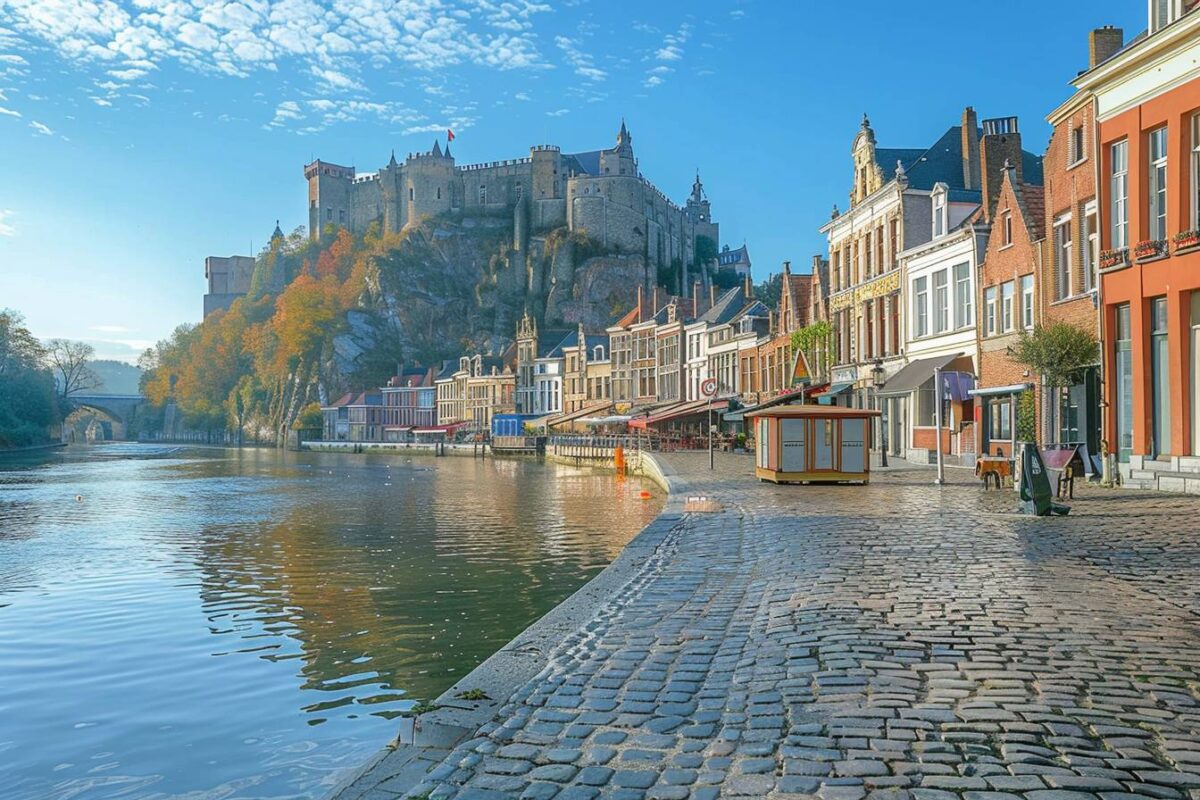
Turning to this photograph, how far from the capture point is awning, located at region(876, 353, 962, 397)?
98.5 ft

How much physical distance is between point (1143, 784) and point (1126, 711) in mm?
1030

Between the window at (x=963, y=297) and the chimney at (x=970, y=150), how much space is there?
5021mm

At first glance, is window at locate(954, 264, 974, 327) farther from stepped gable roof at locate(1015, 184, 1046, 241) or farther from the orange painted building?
the orange painted building

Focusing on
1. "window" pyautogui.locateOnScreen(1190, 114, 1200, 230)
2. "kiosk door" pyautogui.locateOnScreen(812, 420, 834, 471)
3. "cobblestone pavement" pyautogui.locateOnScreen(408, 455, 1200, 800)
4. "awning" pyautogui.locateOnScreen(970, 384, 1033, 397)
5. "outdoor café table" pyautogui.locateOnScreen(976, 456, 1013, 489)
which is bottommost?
"cobblestone pavement" pyautogui.locateOnScreen(408, 455, 1200, 800)

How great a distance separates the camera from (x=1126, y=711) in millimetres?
4828

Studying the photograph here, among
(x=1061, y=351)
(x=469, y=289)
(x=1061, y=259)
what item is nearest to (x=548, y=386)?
(x=469, y=289)

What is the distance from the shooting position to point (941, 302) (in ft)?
102

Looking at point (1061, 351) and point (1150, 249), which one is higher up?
point (1150, 249)

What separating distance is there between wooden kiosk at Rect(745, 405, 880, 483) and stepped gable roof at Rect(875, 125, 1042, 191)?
13.4 m

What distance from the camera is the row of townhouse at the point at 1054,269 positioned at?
17516 millimetres

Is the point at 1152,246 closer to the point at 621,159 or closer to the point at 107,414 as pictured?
the point at 621,159

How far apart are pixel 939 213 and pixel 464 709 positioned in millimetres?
29472

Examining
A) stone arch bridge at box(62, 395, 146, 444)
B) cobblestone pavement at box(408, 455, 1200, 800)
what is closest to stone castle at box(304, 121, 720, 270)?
stone arch bridge at box(62, 395, 146, 444)

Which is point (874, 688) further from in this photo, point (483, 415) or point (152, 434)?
point (152, 434)
